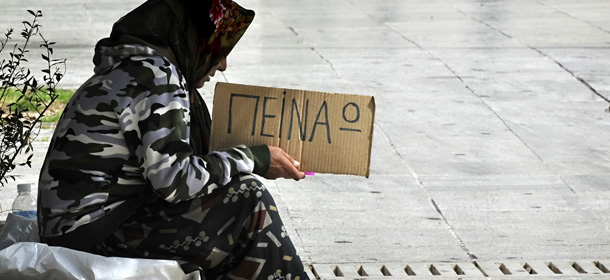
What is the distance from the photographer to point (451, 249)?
5.09 metres

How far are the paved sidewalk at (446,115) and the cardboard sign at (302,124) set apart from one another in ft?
4.32

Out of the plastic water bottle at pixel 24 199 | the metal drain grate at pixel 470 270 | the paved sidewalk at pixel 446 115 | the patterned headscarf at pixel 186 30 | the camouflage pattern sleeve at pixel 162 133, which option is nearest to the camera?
the camouflage pattern sleeve at pixel 162 133

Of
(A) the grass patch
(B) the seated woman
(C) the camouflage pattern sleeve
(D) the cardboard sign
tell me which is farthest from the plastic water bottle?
(A) the grass patch

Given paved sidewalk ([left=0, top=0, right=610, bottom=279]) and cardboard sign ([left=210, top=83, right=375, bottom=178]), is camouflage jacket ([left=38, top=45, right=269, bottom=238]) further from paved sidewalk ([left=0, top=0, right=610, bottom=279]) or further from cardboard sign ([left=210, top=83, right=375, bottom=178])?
paved sidewalk ([left=0, top=0, right=610, bottom=279])

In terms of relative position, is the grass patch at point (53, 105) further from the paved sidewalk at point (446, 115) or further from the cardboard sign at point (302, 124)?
the cardboard sign at point (302, 124)

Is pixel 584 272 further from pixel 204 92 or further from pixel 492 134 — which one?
pixel 204 92

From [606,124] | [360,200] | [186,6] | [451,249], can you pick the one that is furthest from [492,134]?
[186,6]

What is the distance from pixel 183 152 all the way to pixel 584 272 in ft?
7.36

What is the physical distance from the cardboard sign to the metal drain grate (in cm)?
114

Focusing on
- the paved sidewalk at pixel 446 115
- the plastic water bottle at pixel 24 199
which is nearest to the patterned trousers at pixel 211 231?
the plastic water bottle at pixel 24 199

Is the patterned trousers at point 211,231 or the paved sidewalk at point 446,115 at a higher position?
the patterned trousers at point 211,231

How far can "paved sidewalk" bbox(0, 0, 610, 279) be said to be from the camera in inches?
208

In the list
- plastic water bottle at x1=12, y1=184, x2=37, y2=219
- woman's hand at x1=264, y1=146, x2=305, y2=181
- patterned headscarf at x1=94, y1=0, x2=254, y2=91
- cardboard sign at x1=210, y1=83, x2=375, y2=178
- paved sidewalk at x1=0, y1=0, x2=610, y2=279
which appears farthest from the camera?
paved sidewalk at x1=0, y1=0, x2=610, y2=279

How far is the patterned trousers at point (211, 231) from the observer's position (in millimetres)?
Answer: 3434
